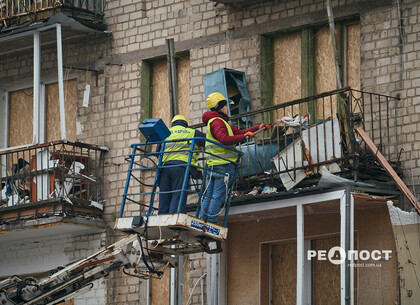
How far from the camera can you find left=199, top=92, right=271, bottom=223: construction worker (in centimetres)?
1728

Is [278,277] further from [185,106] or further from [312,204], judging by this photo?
[185,106]

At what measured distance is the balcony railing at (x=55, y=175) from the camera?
21078 millimetres

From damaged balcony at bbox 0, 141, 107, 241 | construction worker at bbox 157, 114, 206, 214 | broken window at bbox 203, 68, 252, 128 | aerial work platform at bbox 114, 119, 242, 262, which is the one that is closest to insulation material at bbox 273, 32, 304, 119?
broken window at bbox 203, 68, 252, 128

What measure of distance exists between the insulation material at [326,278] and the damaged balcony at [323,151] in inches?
48.0

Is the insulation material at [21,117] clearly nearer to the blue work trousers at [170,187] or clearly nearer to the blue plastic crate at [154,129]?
the blue plastic crate at [154,129]

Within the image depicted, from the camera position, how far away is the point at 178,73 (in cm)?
2147

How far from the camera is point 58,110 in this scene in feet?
74.3

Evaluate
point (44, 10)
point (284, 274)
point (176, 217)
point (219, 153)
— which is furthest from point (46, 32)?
point (176, 217)

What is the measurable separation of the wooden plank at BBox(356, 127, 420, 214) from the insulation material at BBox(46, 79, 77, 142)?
667 cm

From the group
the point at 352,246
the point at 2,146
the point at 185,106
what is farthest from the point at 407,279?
the point at 2,146

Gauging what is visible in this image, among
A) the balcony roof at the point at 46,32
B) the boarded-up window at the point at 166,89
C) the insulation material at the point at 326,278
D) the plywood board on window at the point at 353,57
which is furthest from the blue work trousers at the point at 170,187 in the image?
the balcony roof at the point at 46,32

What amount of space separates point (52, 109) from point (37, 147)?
171 cm

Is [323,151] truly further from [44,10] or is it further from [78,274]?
[44,10]

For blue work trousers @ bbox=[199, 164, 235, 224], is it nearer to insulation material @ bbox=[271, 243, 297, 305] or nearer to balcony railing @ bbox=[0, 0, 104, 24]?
insulation material @ bbox=[271, 243, 297, 305]
